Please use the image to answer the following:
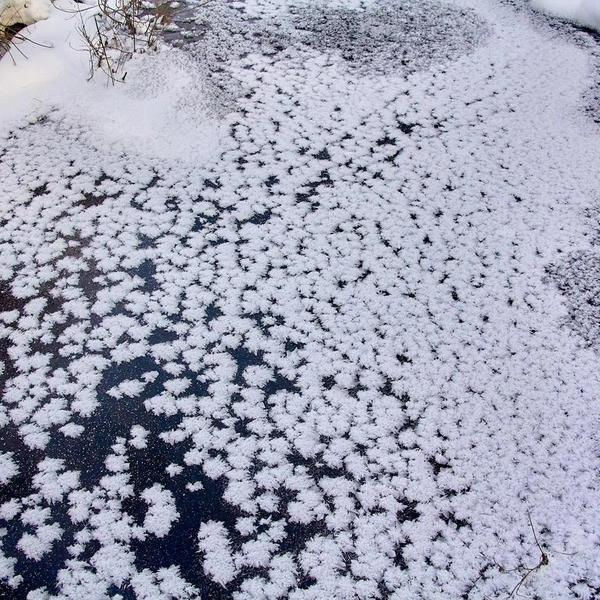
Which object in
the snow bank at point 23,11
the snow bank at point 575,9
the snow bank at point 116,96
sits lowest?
the snow bank at point 116,96

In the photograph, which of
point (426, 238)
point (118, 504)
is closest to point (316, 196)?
point (426, 238)

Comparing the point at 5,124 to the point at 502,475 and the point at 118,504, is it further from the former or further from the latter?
the point at 502,475

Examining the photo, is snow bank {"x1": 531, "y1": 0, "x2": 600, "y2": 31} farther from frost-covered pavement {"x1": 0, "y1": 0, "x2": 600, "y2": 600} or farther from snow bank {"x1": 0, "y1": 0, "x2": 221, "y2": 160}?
snow bank {"x1": 0, "y1": 0, "x2": 221, "y2": 160}

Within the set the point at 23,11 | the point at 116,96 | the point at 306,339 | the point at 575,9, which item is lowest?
the point at 306,339

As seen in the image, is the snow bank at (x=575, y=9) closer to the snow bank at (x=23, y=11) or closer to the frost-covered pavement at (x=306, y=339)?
the frost-covered pavement at (x=306, y=339)

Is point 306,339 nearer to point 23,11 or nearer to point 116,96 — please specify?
point 116,96

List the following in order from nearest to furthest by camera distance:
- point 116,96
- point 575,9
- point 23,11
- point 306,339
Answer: point 306,339 → point 116,96 → point 23,11 → point 575,9

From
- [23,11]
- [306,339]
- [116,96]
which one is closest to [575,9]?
[116,96]

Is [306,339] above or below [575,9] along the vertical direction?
below

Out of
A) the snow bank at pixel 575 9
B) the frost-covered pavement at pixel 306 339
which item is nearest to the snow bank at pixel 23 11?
the frost-covered pavement at pixel 306 339

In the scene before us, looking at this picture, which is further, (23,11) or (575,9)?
(575,9)
